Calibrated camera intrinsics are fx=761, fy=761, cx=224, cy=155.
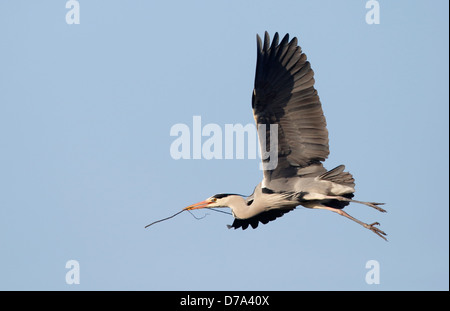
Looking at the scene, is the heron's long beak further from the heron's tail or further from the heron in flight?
the heron's tail

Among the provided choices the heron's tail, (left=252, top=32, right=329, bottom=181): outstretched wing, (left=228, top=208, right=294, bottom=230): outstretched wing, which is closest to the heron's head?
(left=228, top=208, right=294, bottom=230): outstretched wing

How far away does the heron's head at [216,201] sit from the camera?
13384mm

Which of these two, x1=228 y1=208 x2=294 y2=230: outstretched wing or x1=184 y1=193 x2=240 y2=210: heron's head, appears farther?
x1=228 y1=208 x2=294 y2=230: outstretched wing

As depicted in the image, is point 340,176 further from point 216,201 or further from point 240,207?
point 216,201

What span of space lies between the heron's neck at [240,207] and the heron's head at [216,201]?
0.14 ft

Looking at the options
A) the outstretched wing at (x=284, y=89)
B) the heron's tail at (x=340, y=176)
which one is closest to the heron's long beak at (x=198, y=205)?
the outstretched wing at (x=284, y=89)

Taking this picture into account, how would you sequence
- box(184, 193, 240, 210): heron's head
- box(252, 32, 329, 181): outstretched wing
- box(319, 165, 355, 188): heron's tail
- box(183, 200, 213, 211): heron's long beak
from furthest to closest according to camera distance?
box(183, 200, 213, 211): heron's long beak, box(184, 193, 240, 210): heron's head, box(319, 165, 355, 188): heron's tail, box(252, 32, 329, 181): outstretched wing

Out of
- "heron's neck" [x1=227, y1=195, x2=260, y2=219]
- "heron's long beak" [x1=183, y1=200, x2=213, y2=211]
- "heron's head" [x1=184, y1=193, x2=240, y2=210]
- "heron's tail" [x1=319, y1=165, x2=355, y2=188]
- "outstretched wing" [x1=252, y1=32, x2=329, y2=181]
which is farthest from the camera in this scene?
"heron's long beak" [x1=183, y1=200, x2=213, y2=211]

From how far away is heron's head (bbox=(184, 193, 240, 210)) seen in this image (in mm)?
13384

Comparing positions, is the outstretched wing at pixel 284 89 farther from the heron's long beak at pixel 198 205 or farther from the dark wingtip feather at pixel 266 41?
the heron's long beak at pixel 198 205

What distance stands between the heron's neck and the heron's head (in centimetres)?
4

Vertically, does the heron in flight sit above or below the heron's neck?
above

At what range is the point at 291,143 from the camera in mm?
12391
